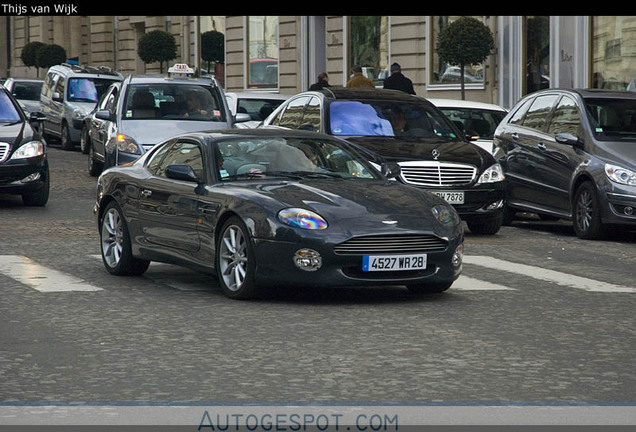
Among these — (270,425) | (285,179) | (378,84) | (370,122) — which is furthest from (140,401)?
(378,84)

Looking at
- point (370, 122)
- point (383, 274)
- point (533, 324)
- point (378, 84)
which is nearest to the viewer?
point (533, 324)

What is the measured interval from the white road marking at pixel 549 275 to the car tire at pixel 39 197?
728cm

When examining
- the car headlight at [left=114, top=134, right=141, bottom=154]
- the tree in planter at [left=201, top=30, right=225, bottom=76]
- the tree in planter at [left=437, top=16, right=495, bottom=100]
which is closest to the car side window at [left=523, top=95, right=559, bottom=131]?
the car headlight at [left=114, top=134, right=141, bottom=154]

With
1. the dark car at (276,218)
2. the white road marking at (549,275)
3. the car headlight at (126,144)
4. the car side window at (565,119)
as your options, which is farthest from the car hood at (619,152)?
the car headlight at (126,144)

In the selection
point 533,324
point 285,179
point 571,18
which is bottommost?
point 533,324

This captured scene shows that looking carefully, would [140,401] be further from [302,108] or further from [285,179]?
[302,108]

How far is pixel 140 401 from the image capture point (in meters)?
6.57

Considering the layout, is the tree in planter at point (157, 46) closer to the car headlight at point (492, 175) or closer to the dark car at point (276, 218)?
the car headlight at point (492, 175)

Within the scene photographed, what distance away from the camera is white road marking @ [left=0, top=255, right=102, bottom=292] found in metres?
10.8

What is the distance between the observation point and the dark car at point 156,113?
19.8 m

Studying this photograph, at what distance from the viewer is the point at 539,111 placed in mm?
16984

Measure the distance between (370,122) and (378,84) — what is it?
65.1 feet

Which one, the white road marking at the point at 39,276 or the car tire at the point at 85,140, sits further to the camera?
the car tire at the point at 85,140

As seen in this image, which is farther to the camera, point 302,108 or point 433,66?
point 433,66
